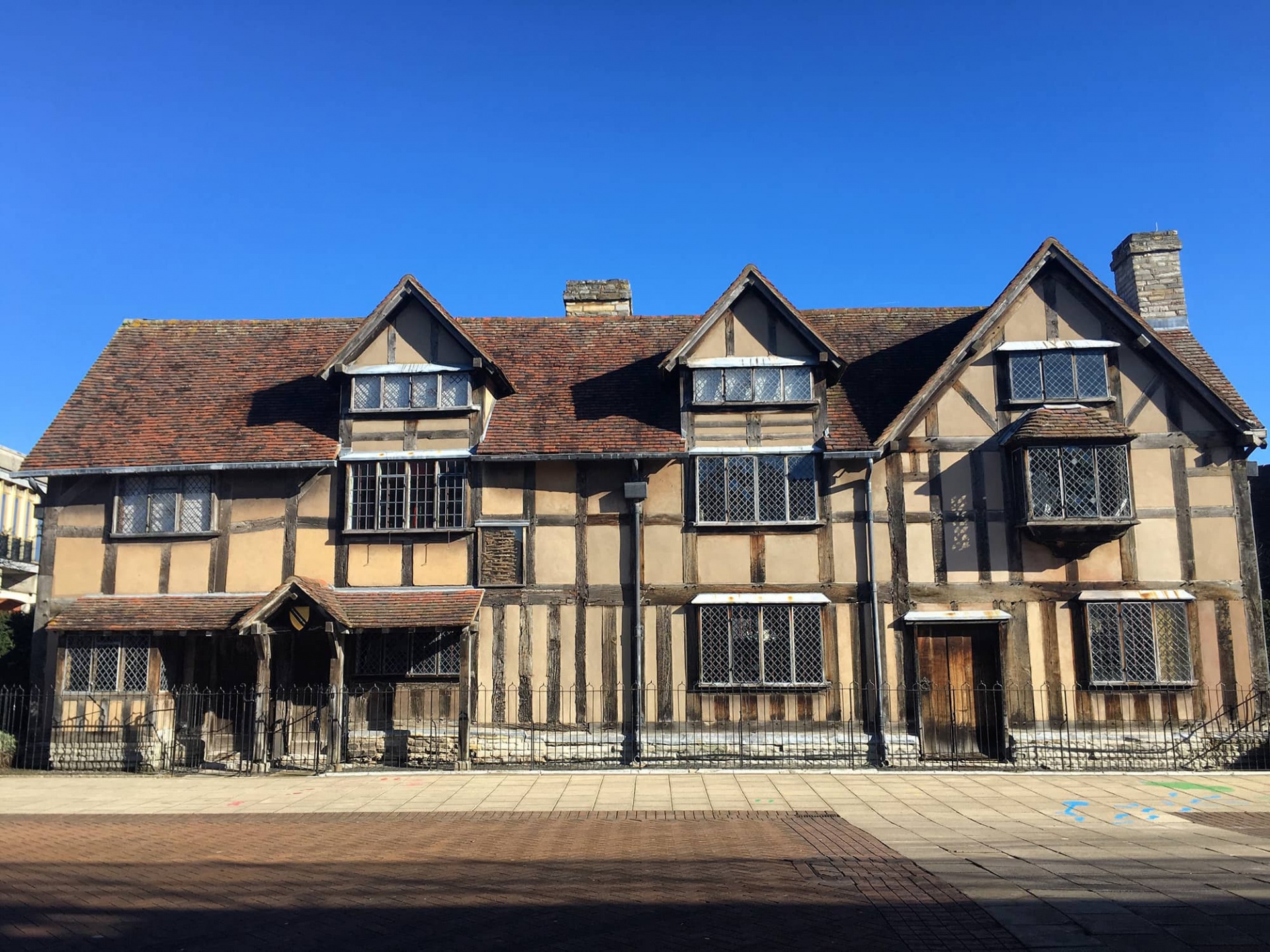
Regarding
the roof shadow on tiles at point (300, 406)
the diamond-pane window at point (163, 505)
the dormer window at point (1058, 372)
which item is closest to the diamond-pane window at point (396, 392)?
the roof shadow on tiles at point (300, 406)

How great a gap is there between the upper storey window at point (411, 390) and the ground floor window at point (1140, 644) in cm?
1254

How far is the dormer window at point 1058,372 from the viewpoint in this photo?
17.9 m

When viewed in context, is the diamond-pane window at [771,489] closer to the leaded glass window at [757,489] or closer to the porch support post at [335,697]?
the leaded glass window at [757,489]

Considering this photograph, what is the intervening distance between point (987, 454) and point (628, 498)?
679 cm

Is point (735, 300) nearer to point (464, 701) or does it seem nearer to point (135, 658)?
point (464, 701)

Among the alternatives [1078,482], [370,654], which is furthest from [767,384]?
[370,654]

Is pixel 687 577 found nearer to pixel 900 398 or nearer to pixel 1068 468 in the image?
pixel 900 398

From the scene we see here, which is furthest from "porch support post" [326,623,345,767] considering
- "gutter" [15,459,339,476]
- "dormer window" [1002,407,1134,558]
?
"dormer window" [1002,407,1134,558]

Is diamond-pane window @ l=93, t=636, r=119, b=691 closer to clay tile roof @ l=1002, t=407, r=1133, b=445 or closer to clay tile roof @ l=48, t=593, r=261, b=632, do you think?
clay tile roof @ l=48, t=593, r=261, b=632

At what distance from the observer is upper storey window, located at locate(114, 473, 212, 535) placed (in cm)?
1847

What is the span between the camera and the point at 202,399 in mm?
19828

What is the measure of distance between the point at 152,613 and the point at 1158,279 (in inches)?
837

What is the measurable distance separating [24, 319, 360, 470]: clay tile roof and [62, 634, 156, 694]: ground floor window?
3.33 m

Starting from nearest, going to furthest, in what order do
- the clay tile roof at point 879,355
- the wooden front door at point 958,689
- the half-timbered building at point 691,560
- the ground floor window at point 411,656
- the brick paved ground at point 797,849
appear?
the brick paved ground at point 797,849 → the half-timbered building at point 691,560 → the wooden front door at point 958,689 → the ground floor window at point 411,656 → the clay tile roof at point 879,355
